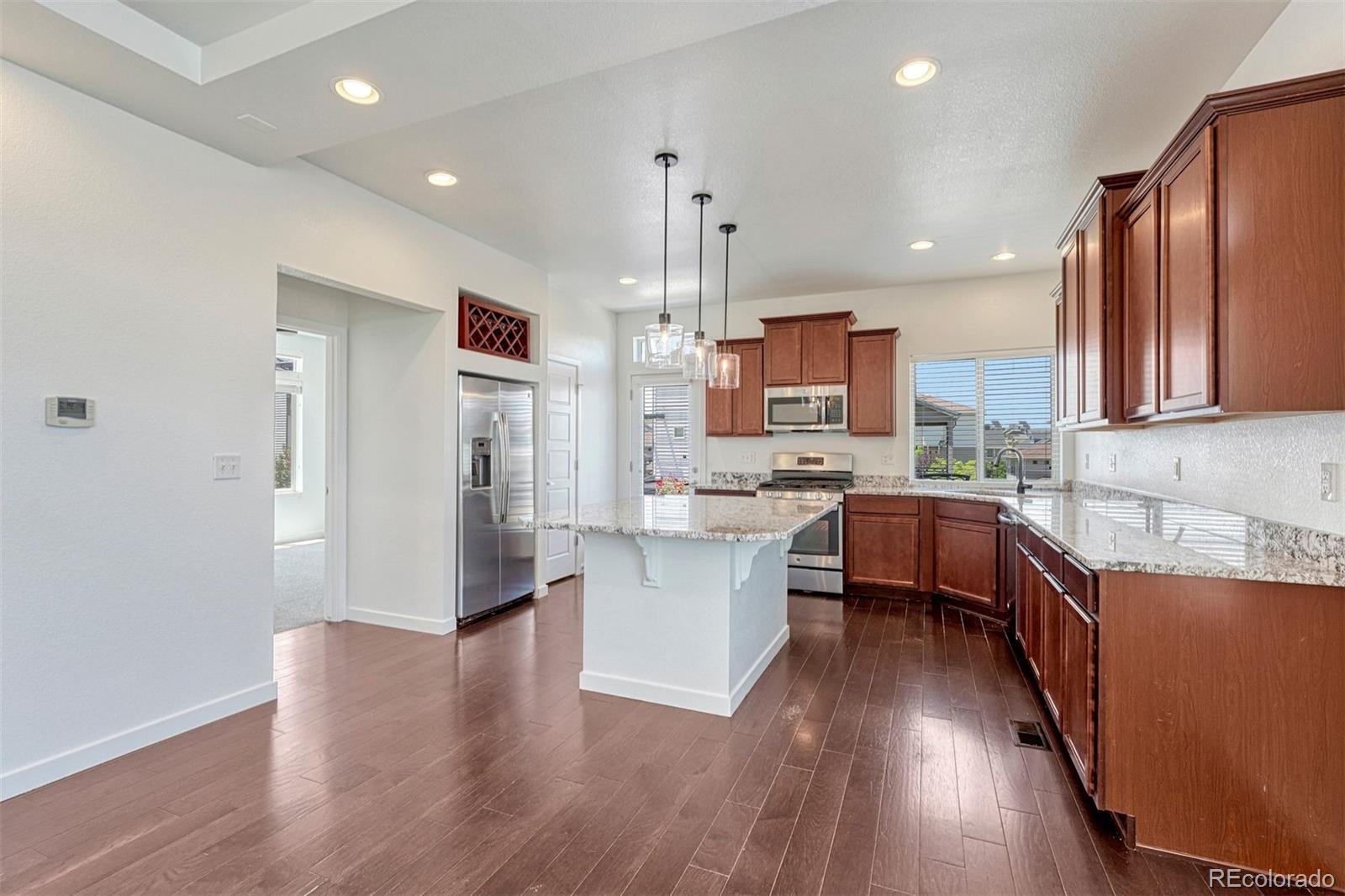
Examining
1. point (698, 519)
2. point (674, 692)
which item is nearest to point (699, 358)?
point (698, 519)

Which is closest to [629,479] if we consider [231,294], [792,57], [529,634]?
[529,634]

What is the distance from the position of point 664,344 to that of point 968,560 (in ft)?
9.54

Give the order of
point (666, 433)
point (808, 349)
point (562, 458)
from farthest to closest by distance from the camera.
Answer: point (666, 433) → point (562, 458) → point (808, 349)

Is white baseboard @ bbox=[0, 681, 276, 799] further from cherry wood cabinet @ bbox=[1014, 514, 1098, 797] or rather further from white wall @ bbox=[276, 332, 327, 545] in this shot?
white wall @ bbox=[276, 332, 327, 545]

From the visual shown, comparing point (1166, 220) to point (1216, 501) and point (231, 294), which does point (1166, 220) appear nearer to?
point (1216, 501)

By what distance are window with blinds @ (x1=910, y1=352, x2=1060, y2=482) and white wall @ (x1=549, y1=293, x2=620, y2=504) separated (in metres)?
3.01

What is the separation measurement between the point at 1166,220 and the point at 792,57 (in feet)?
4.76

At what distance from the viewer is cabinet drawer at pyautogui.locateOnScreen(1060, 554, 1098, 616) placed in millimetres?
1958

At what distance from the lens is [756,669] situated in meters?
3.20

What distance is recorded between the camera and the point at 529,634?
403 centimetres

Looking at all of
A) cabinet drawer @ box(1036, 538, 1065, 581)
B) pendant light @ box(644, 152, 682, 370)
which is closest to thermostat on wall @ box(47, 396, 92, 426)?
pendant light @ box(644, 152, 682, 370)

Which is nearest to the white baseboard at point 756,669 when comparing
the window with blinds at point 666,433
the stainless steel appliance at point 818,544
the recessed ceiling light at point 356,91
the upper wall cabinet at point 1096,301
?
the stainless steel appliance at point 818,544

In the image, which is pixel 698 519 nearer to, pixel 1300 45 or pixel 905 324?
pixel 1300 45

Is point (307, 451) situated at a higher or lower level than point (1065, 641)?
higher
